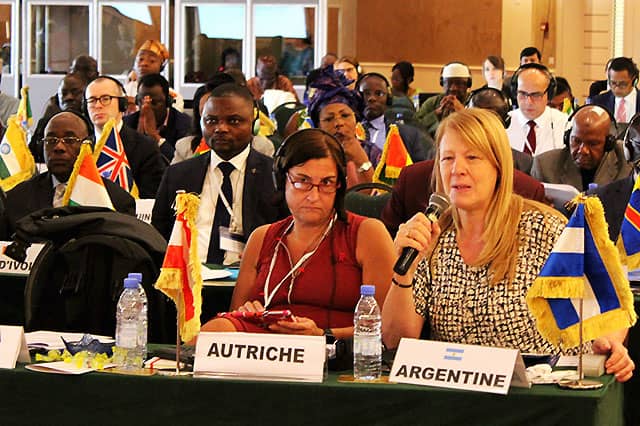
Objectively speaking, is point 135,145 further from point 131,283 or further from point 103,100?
point 131,283

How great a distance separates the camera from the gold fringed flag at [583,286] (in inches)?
131

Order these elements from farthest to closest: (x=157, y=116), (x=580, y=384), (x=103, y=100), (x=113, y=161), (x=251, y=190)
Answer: (x=157, y=116) → (x=103, y=100) → (x=113, y=161) → (x=251, y=190) → (x=580, y=384)

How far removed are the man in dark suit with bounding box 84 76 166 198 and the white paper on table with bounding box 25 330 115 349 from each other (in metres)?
4.09

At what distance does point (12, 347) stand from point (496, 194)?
145cm

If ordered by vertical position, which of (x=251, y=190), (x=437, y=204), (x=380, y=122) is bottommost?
(x=251, y=190)

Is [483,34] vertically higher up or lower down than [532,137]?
higher up

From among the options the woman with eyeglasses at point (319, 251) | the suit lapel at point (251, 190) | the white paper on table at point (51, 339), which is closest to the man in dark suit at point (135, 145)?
the suit lapel at point (251, 190)

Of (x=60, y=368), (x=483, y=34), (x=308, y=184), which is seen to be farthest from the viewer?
(x=483, y=34)

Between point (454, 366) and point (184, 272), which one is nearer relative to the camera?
point (454, 366)

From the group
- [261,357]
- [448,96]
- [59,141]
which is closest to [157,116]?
[448,96]

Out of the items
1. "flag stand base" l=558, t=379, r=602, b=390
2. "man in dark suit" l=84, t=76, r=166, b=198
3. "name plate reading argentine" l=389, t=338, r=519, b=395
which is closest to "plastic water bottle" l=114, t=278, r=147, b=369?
"name plate reading argentine" l=389, t=338, r=519, b=395

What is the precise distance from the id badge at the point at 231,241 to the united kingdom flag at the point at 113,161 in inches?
51.5

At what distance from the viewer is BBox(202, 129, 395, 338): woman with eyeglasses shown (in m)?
4.30

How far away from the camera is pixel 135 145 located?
8.29 m
